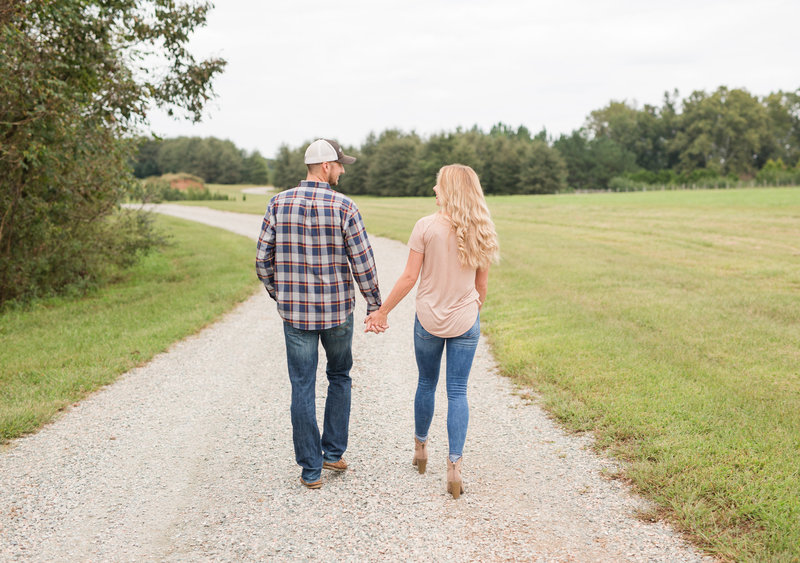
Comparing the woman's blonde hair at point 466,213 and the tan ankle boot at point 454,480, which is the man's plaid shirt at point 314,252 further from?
the tan ankle boot at point 454,480

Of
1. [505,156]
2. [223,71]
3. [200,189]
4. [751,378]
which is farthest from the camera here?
[505,156]

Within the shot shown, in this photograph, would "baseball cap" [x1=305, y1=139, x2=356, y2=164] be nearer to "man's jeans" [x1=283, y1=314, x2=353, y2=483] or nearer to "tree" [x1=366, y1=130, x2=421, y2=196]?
"man's jeans" [x1=283, y1=314, x2=353, y2=483]

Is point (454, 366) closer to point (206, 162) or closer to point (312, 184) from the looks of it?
point (312, 184)

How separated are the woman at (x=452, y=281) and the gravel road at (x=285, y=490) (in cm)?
53

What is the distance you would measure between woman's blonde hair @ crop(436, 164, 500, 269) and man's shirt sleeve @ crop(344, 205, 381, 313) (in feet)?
1.90

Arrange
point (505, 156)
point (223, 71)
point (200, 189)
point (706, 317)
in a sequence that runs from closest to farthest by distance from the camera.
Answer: point (706, 317), point (223, 71), point (200, 189), point (505, 156)

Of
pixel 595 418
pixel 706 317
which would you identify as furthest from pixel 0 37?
pixel 706 317

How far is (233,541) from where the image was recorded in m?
3.51

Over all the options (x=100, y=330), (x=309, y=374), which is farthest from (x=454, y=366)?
(x=100, y=330)

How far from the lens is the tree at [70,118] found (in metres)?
8.55

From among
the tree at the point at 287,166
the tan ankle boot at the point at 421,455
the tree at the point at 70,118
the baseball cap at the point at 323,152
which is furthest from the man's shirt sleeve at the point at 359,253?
the tree at the point at 287,166

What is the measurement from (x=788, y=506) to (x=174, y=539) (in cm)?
374

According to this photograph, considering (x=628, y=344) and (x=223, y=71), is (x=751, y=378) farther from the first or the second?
(x=223, y=71)

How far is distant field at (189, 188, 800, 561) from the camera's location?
3.85m
